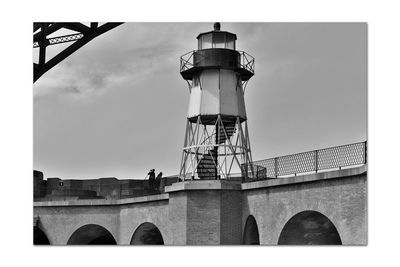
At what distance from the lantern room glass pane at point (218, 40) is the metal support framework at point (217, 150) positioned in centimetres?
229

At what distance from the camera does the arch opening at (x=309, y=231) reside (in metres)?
19.4

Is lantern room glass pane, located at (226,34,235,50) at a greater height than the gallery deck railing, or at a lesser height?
greater

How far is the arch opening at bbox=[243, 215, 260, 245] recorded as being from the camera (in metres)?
21.1

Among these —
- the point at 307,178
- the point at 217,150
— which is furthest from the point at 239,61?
the point at 307,178

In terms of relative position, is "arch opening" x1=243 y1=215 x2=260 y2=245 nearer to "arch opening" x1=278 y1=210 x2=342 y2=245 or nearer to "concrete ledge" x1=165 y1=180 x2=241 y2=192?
"concrete ledge" x1=165 y1=180 x2=241 y2=192

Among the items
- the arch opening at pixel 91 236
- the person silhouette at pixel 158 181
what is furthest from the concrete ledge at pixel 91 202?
the person silhouette at pixel 158 181

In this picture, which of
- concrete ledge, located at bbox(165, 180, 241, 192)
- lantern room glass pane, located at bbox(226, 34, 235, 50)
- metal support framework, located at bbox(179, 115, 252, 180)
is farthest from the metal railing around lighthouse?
concrete ledge, located at bbox(165, 180, 241, 192)

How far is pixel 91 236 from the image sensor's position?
27703 millimetres

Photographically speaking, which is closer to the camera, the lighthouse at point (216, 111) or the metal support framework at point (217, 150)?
the lighthouse at point (216, 111)

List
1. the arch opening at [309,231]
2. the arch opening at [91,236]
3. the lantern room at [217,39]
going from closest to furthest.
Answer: the arch opening at [309,231] → the lantern room at [217,39] → the arch opening at [91,236]

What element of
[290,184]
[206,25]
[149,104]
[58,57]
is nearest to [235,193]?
[290,184]

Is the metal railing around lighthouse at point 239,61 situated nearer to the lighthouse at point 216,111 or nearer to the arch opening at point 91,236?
the lighthouse at point 216,111

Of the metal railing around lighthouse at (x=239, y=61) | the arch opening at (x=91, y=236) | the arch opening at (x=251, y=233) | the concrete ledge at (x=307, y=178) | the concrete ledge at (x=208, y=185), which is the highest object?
the metal railing around lighthouse at (x=239, y=61)

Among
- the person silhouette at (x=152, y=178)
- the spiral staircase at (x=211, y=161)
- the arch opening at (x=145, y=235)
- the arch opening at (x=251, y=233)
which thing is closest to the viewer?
the arch opening at (x=251, y=233)
